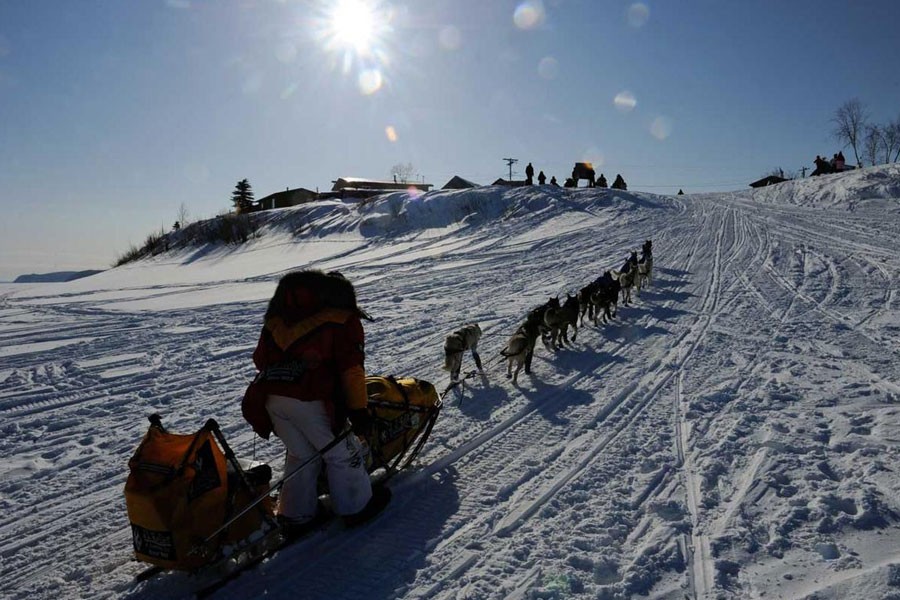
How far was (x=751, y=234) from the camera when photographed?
1844cm

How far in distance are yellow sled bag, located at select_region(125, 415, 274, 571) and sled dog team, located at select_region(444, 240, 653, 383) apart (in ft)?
11.0

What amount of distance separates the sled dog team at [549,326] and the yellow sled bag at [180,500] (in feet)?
11.0

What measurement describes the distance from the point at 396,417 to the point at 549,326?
3.65 m

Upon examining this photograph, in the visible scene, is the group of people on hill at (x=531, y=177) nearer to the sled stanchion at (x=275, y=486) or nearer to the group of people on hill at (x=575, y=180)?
the group of people on hill at (x=575, y=180)

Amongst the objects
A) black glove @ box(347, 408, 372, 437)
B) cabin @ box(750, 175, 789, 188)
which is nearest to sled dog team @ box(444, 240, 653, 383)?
black glove @ box(347, 408, 372, 437)

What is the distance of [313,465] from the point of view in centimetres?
320

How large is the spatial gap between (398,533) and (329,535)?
0.41 metres

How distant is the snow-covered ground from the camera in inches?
112

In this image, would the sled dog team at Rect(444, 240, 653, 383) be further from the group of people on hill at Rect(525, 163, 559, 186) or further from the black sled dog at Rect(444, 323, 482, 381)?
the group of people on hill at Rect(525, 163, 559, 186)

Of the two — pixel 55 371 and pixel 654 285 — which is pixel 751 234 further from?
pixel 55 371

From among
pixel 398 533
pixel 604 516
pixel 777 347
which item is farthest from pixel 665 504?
pixel 777 347

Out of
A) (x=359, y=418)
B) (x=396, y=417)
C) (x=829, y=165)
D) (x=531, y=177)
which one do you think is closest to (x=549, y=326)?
(x=396, y=417)

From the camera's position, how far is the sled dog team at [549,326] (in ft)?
19.6

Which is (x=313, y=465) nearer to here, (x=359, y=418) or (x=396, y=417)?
(x=359, y=418)
